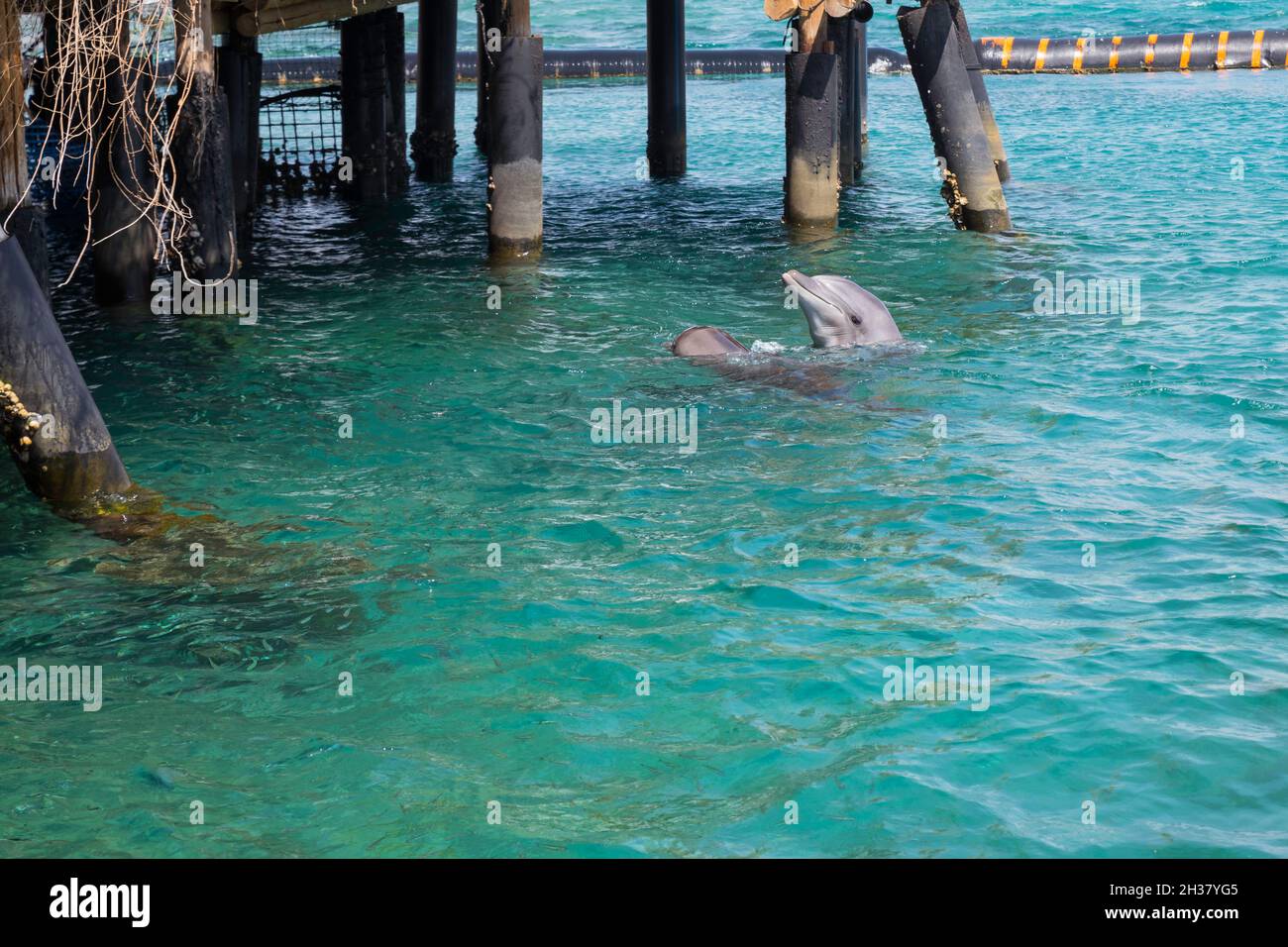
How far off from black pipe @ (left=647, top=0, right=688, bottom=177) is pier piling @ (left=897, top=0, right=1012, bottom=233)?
502cm

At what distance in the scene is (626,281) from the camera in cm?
1328

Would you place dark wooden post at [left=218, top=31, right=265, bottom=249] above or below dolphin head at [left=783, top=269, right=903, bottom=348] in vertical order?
above

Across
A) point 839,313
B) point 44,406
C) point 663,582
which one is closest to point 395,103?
point 839,313

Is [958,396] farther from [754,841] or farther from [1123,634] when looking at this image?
[754,841]

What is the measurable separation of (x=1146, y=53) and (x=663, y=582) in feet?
106

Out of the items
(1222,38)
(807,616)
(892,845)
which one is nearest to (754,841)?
(892,845)

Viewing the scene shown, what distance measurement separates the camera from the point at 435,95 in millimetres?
19234

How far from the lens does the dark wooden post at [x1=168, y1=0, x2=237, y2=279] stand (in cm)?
1089

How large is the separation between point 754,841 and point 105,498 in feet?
13.7
